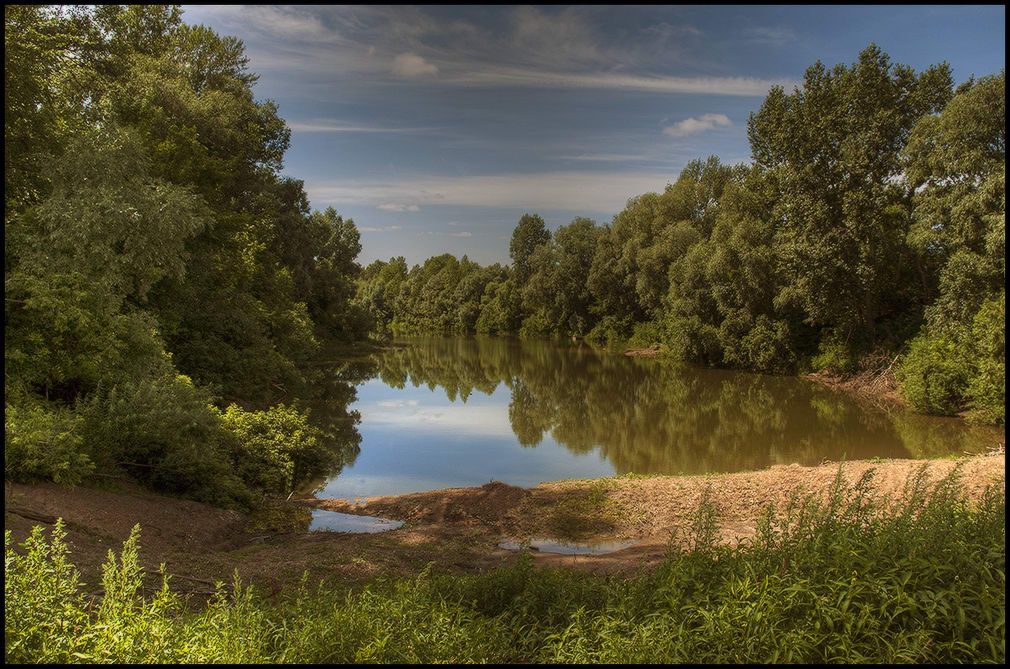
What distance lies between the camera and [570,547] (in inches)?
356

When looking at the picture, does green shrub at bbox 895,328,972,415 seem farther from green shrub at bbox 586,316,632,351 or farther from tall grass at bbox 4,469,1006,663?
green shrub at bbox 586,316,632,351

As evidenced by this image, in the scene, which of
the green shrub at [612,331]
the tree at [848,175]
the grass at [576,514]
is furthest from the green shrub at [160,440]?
the green shrub at [612,331]

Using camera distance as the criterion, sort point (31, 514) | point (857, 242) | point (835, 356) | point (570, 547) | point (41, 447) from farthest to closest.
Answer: point (835, 356) < point (857, 242) < point (570, 547) < point (41, 447) < point (31, 514)

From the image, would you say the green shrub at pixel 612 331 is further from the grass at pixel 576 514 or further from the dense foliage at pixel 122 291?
the grass at pixel 576 514

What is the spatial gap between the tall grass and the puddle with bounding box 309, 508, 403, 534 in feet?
15.7

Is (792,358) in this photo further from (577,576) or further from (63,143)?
(63,143)

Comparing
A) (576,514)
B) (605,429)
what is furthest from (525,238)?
(576,514)

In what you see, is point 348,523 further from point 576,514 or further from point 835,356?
point 835,356

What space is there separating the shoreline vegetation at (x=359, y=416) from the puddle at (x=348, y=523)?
37 cm

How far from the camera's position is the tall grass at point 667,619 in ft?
12.0

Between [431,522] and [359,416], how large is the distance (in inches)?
416

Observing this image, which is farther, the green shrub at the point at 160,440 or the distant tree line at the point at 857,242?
the distant tree line at the point at 857,242

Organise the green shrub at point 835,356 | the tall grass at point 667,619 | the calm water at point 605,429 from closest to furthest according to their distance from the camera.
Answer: the tall grass at point 667,619 → the calm water at point 605,429 → the green shrub at point 835,356

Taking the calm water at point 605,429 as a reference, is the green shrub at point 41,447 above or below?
above
